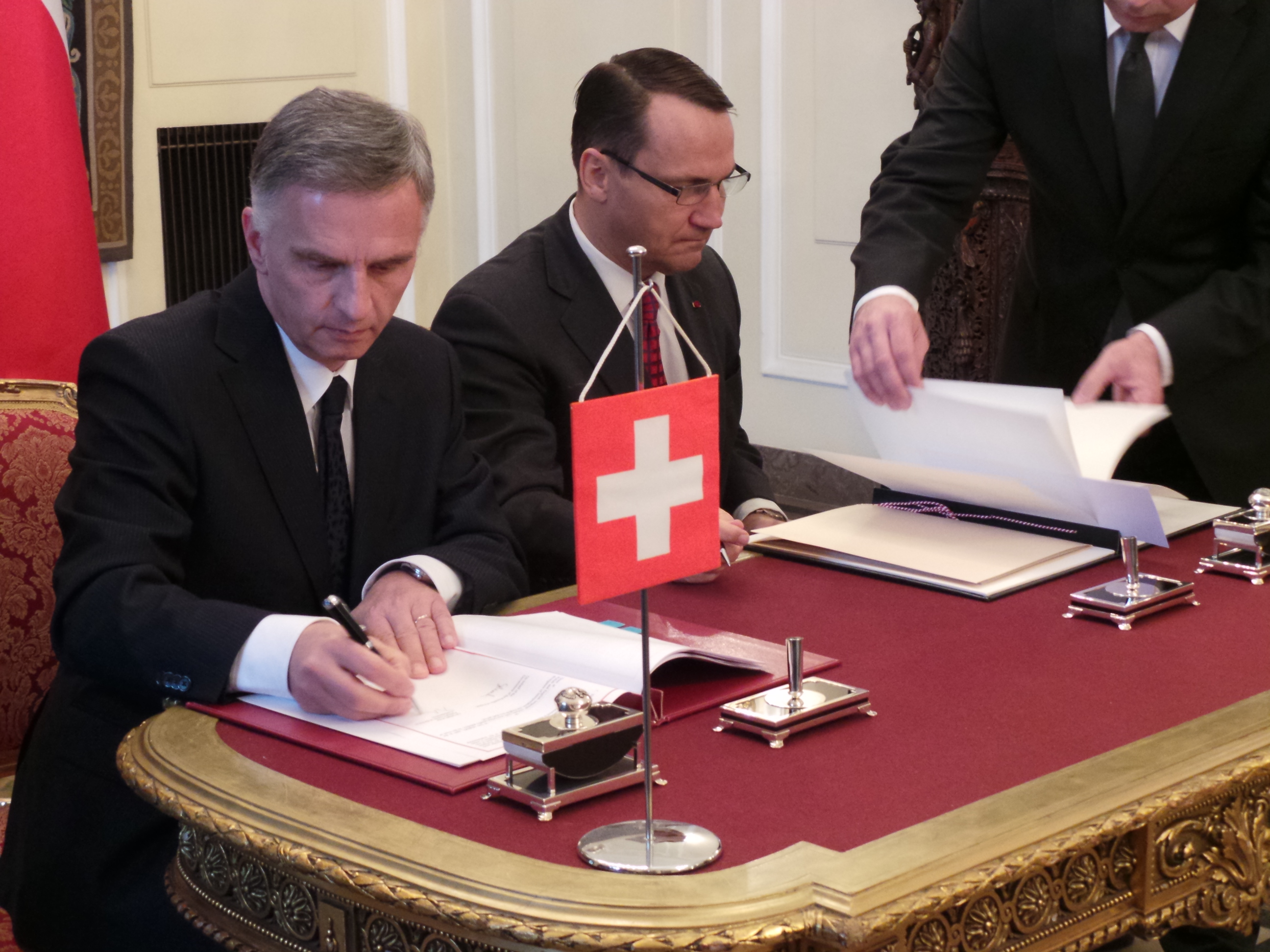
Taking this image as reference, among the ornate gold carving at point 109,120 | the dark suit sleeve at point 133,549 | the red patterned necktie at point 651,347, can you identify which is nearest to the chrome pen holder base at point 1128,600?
the red patterned necktie at point 651,347

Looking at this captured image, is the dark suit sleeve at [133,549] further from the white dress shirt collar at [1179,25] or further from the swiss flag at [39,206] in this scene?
the swiss flag at [39,206]

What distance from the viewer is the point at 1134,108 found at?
2557 millimetres

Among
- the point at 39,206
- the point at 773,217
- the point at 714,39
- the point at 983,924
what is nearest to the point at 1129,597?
the point at 983,924

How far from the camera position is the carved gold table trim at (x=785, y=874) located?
44.4 inches

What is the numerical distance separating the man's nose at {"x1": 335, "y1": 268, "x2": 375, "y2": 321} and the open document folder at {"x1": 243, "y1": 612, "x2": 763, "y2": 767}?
16.2 inches

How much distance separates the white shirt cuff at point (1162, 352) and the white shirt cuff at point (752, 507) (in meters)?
0.68

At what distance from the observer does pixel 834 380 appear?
535 cm

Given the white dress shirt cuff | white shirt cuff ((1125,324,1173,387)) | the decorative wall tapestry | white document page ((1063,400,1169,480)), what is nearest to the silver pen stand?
the white dress shirt cuff

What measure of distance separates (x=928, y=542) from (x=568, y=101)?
4143 millimetres

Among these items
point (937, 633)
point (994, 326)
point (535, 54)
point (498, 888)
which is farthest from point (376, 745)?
point (535, 54)

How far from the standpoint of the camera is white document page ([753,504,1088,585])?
6.69ft

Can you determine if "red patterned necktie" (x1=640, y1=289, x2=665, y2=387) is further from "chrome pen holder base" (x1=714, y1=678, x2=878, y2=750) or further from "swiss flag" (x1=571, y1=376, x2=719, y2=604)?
"swiss flag" (x1=571, y1=376, x2=719, y2=604)

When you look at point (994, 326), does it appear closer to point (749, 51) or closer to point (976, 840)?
point (749, 51)

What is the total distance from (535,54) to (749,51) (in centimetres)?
104
